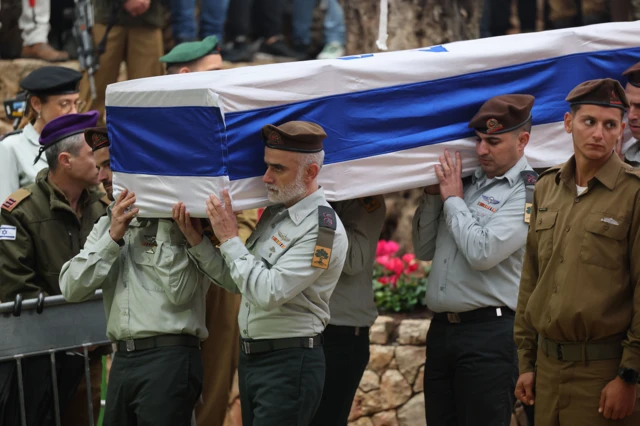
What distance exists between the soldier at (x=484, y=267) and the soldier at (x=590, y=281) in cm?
51

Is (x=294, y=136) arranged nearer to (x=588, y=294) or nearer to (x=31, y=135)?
(x=588, y=294)

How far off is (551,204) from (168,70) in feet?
9.45

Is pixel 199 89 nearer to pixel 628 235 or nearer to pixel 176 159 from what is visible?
pixel 176 159

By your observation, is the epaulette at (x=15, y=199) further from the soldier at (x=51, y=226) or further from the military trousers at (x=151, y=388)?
the military trousers at (x=151, y=388)

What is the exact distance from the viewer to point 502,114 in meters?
4.24

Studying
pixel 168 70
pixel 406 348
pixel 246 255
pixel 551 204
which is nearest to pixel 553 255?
pixel 551 204

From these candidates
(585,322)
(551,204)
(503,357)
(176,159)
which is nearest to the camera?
(585,322)

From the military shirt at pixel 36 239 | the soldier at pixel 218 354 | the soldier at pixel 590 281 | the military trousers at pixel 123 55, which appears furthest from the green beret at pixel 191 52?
the soldier at pixel 590 281

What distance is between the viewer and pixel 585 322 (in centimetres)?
351

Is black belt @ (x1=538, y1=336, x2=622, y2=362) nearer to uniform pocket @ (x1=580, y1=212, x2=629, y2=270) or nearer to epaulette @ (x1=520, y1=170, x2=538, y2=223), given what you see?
uniform pocket @ (x1=580, y1=212, x2=629, y2=270)

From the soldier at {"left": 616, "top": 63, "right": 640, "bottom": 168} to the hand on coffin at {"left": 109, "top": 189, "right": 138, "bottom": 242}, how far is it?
6.94 feet

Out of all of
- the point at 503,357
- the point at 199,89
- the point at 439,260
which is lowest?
the point at 503,357

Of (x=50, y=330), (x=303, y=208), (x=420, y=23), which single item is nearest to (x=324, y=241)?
(x=303, y=208)

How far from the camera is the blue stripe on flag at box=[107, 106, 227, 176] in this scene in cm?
395
